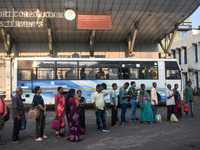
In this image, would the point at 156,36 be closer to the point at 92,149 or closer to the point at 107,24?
the point at 107,24

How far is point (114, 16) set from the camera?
21.7 meters

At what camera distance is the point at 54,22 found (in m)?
22.4

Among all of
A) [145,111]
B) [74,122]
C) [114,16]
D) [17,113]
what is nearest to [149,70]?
[145,111]

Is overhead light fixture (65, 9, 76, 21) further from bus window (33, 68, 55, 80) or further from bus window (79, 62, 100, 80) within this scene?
bus window (33, 68, 55, 80)

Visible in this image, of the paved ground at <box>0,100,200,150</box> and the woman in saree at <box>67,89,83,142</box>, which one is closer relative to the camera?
the paved ground at <box>0,100,200,150</box>

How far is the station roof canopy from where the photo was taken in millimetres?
19594

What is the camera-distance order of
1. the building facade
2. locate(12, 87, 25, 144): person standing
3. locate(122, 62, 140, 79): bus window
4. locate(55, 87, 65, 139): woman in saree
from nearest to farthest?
locate(12, 87, 25, 144): person standing
locate(55, 87, 65, 139): woman in saree
locate(122, 62, 140, 79): bus window
the building facade

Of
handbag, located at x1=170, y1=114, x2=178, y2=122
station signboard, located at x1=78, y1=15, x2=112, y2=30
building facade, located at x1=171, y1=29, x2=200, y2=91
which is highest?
station signboard, located at x1=78, y1=15, x2=112, y2=30

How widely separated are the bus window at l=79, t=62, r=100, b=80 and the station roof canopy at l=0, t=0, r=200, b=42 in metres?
6.64

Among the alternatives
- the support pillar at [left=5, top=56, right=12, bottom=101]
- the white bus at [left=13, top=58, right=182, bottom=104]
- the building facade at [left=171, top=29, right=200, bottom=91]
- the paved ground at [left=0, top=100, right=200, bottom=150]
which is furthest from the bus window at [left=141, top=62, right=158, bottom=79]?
the support pillar at [left=5, top=56, right=12, bottom=101]

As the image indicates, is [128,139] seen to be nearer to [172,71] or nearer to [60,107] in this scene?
[60,107]

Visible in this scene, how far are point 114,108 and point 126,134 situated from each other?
5.17ft

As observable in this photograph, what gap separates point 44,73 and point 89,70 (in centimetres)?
294

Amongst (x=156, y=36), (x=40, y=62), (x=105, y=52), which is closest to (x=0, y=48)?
(x=105, y=52)
